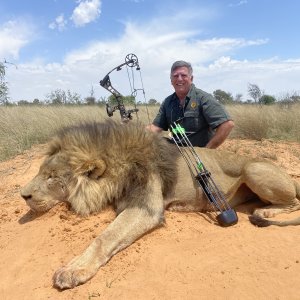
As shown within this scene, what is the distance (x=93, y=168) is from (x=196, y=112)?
220 centimetres

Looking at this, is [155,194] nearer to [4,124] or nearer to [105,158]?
[105,158]

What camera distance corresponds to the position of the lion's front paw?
293 cm

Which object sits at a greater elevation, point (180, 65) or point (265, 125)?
point (180, 65)

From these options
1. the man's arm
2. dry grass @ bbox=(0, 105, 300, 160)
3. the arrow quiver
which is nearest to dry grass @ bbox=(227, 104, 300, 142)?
dry grass @ bbox=(0, 105, 300, 160)

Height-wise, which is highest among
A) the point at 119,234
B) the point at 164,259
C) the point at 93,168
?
the point at 93,168

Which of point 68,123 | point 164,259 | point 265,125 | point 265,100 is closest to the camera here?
point 164,259

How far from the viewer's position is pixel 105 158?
3811mm

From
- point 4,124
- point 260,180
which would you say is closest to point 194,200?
point 260,180

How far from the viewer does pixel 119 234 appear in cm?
338

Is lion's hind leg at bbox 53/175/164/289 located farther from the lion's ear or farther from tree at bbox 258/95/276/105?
tree at bbox 258/95/276/105

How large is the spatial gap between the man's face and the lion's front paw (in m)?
3.21

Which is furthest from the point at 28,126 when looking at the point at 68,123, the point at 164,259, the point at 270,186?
the point at 164,259

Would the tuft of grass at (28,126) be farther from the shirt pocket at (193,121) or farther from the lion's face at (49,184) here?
the lion's face at (49,184)

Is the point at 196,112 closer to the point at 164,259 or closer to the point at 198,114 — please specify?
the point at 198,114
